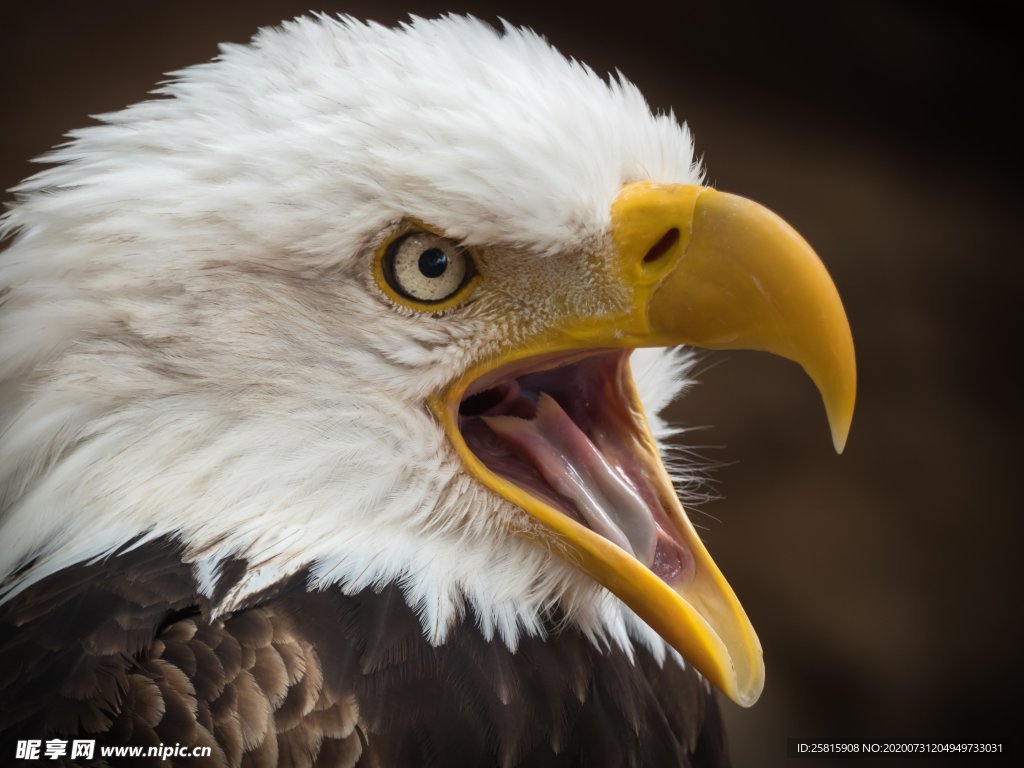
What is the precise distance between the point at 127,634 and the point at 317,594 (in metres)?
0.22

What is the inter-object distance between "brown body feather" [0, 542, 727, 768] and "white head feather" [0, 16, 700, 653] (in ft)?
0.13

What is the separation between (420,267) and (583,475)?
1.26ft

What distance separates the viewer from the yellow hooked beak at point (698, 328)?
1266mm

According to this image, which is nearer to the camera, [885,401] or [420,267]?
[420,267]

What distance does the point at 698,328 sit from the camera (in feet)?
4.29

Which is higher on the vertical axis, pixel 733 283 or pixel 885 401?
pixel 733 283

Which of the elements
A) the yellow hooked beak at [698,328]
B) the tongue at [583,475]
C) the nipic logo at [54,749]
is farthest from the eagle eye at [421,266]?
the nipic logo at [54,749]

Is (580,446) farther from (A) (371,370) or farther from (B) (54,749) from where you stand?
(B) (54,749)

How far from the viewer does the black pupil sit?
51.6 inches

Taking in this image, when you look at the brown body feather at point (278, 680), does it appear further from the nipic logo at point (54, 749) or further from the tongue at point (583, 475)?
the tongue at point (583, 475)

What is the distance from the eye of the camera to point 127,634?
3.90 feet

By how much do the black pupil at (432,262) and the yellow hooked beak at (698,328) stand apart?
14 centimetres

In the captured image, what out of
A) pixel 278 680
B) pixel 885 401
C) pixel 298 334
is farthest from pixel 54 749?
pixel 885 401

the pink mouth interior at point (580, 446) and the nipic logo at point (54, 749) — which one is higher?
the pink mouth interior at point (580, 446)
